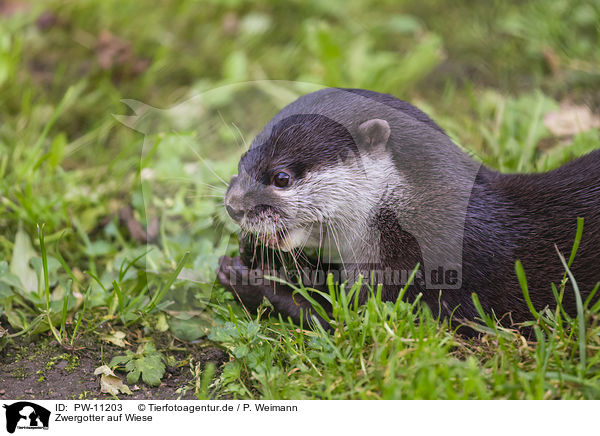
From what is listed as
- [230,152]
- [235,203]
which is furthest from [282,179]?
[230,152]

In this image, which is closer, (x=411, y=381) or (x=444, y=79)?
(x=411, y=381)

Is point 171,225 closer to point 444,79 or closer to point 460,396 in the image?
point 460,396

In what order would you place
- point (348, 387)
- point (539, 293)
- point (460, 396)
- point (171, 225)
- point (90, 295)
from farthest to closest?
point (171, 225)
point (90, 295)
point (539, 293)
point (348, 387)
point (460, 396)

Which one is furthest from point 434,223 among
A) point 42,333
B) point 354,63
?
point 354,63

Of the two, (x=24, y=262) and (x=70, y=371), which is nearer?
(x=70, y=371)

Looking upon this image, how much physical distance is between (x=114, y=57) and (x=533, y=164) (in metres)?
3.27

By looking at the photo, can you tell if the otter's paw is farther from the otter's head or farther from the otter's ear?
the otter's ear

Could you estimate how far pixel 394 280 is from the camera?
2412mm

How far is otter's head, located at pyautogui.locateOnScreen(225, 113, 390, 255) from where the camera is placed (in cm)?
245

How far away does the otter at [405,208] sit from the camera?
2.39 m
